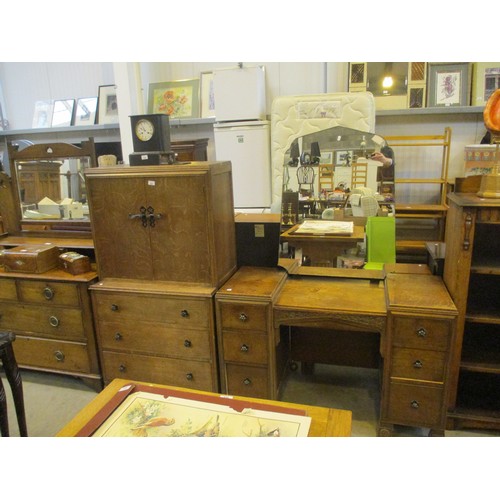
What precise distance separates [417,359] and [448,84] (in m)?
3.11

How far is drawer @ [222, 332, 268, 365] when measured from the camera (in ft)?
6.77

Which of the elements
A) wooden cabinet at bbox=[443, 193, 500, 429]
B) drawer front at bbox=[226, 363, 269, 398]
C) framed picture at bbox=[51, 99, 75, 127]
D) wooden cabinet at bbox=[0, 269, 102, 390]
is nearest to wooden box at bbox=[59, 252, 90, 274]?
wooden cabinet at bbox=[0, 269, 102, 390]

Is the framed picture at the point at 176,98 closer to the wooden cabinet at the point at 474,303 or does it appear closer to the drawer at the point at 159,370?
the drawer at the point at 159,370

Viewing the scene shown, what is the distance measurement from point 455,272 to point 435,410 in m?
0.64

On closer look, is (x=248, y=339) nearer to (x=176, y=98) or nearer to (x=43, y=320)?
(x=43, y=320)

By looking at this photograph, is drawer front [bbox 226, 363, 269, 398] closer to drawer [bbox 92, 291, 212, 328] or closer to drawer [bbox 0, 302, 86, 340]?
drawer [bbox 92, 291, 212, 328]

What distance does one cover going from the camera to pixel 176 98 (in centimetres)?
467

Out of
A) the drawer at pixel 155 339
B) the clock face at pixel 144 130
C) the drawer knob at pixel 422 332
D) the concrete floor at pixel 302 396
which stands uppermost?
the clock face at pixel 144 130

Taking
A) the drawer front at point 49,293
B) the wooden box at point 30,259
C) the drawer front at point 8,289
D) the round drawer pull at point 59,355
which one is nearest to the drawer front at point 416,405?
the drawer front at point 49,293

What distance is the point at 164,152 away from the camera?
211cm

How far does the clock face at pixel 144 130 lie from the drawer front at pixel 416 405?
169 cm

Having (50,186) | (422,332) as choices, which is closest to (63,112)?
(50,186)

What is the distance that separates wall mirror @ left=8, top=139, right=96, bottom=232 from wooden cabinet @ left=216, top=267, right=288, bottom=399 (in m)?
1.22

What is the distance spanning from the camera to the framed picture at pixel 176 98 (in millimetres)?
4609
